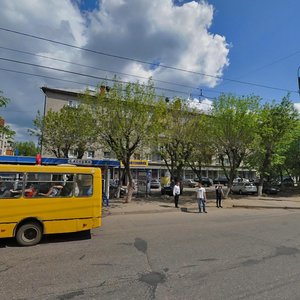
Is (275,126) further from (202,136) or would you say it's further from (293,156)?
(293,156)

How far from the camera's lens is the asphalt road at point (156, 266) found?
4907 millimetres

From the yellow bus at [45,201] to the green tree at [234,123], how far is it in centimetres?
1679

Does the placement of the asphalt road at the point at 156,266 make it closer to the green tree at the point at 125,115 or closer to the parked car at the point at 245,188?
the green tree at the point at 125,115

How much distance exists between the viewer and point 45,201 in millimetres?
9195

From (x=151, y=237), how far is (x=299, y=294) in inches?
213

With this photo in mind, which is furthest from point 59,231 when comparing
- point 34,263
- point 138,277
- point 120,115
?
point 120,115

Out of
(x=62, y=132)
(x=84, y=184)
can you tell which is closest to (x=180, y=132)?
(x=62, y=132)

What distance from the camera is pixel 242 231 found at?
10.5 metres

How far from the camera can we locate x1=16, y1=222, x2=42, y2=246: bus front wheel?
8.68 metres

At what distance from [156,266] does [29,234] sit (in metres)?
4.60

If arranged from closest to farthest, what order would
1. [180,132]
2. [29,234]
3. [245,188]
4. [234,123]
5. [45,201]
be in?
1. [29,234]
2. [45,201]
3. [234,123]
4. [180,132]
5. [245,188]

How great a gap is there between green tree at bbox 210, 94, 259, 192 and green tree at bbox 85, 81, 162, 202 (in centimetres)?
695

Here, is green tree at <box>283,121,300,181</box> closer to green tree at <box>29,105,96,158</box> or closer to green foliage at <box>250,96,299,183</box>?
green foliage at <box>250,96,299,183</box>

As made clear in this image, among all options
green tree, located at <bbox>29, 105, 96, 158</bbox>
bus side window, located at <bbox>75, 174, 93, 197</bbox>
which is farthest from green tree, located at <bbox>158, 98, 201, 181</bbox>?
bus side window, located at <bbox>75, 174, 93, 197</bbox>
